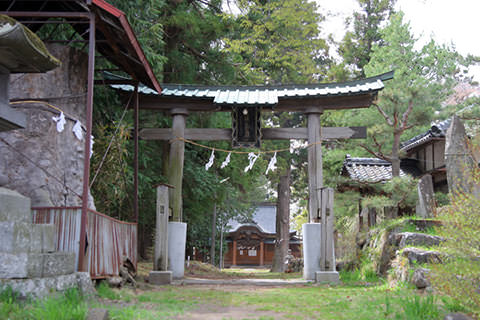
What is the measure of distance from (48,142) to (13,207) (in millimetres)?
2476

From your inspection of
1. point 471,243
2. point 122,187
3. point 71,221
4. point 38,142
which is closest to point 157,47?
point 122,187

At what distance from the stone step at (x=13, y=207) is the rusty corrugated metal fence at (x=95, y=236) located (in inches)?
32.0

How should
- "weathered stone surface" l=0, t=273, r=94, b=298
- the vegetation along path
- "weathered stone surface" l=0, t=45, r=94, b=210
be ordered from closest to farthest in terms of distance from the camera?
the vegetation along path < "weathered stone surface" l=0, t=273, r=94, b=298 < "weathered stone surface" l=0, t=45, r=94, b=210

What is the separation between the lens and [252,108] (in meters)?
12.2

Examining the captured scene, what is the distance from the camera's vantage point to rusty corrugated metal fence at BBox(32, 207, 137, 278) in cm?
717

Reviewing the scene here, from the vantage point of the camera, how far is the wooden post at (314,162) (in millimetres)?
11594

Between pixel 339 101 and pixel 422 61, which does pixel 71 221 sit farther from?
pixel 422 61

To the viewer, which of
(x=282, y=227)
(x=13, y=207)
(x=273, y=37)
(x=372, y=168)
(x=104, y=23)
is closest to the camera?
(x=13, y=207)

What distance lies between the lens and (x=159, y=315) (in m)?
6.01

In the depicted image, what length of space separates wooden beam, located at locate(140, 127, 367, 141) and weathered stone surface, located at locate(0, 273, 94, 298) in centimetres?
602

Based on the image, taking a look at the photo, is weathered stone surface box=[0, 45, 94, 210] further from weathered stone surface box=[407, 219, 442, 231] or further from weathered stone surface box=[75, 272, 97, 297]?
→ weathered stone surface box=[407, 219, 442, 231]

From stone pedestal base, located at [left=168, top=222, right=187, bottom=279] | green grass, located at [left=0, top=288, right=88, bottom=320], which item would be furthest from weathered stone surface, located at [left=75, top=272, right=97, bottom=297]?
stone pedestal base, located at [left=168, top=222, right=187, bottom=279]

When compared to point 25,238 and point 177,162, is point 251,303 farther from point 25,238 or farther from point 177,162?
point 177,162

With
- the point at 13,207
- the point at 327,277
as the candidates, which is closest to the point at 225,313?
the point at 13,207
